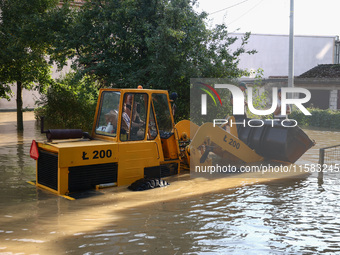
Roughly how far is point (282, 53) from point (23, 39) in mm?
30442

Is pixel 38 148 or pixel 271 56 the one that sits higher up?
pixel 271 56

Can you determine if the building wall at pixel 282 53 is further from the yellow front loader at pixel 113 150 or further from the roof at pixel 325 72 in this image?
the yellow front loader at pixel 113 150

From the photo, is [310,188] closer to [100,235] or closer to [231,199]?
[231,199]

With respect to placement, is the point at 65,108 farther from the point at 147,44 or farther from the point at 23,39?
the point at 147,44

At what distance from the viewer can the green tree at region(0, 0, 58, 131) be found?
53.6 feet

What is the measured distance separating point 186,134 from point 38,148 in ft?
12.9

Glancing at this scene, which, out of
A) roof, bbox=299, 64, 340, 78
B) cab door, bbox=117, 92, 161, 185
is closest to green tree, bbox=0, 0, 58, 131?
cab door, bbox=117, 92, 161, 185

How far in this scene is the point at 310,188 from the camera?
981 cm

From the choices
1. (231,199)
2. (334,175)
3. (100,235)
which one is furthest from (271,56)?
(100,235)

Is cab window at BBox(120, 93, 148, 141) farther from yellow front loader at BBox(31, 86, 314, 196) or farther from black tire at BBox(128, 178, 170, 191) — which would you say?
black tire at BBox(128, 178, 170, 191)

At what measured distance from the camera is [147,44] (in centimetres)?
1465

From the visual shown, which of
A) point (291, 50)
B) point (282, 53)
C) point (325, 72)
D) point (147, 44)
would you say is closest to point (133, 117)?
point (147, 44)

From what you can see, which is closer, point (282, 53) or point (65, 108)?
point (65, 108)

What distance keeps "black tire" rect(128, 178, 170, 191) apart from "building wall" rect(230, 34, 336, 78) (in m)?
30.9
